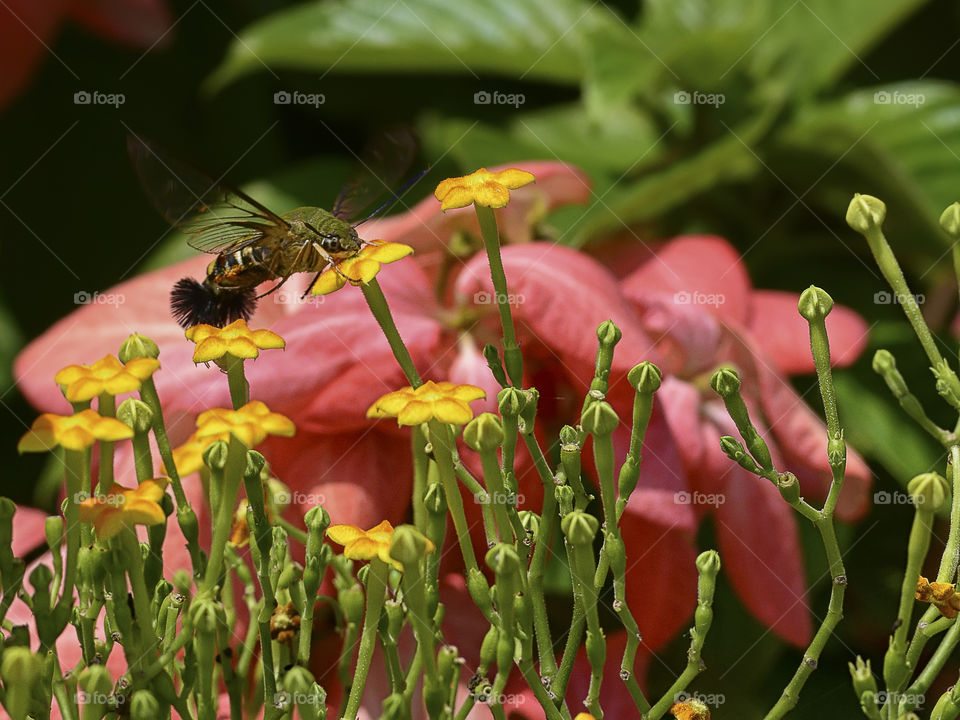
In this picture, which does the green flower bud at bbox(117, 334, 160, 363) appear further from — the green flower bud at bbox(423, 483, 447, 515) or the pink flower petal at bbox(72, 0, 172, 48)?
the pink flower petal at bbox(72, 0, 172, 48)

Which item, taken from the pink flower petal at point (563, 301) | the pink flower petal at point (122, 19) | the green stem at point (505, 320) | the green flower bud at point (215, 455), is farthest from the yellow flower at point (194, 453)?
the pink flower petal at point (122, 19)

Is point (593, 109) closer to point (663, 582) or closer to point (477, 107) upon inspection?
point (477, 107)

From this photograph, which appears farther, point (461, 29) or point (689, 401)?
point (461, 29)

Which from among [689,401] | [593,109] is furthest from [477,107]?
[689,401]

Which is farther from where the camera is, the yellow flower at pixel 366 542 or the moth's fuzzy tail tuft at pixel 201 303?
the moth's fuzzy tail tuft at pixel 201 303

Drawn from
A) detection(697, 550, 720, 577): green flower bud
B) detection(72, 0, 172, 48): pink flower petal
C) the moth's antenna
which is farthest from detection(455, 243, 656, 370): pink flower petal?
detection(72, 0, 172, 48): pink flower petal

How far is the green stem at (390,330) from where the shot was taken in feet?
1.27

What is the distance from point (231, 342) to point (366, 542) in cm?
9

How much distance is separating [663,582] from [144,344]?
0.25 metres

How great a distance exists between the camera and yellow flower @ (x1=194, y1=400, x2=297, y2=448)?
339 millimetres

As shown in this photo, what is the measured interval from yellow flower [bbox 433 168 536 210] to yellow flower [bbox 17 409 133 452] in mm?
131

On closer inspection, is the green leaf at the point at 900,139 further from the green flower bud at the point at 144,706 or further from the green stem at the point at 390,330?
Result: the green flower bud at the point at 144,706

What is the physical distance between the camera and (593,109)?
771mm

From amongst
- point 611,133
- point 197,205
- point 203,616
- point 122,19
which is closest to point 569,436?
point 203,616
